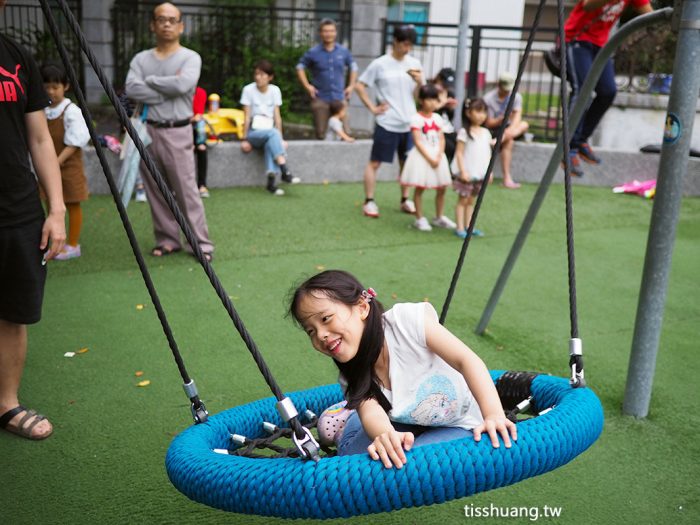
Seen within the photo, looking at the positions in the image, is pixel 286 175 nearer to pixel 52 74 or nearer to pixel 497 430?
pixel 52 74

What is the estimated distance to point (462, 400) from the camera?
2295mm

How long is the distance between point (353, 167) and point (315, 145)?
21.8 inches

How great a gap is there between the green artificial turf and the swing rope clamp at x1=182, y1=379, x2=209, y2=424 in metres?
0.58

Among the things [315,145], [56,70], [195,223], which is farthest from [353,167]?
[56,70]

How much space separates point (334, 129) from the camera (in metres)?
9.60

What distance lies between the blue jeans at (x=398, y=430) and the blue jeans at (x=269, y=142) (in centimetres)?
626

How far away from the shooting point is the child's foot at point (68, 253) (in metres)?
5.84

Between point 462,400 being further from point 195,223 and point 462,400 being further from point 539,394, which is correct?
point 195,223

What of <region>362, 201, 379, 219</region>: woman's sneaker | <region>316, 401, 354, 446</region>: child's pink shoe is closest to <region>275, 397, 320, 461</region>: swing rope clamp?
<region>316, 401, 354, 446</region>: child's pink shoe

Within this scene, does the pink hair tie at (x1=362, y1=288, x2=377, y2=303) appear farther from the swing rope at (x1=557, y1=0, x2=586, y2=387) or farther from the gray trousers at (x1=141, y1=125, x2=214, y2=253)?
the gray trousers at (x1=141, y1=125, x2=214, y2=253)

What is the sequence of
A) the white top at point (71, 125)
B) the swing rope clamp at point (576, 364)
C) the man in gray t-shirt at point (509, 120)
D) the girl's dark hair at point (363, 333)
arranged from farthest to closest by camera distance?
the man in gray t-shirt at point (509, 120) → the white top at point (71, 125) → the swing rope clamp at point (576, 364) → the girl's dark hair at point (363, 333)

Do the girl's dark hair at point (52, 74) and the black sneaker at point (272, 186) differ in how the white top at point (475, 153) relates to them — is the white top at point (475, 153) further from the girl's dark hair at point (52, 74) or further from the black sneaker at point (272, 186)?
the girl's dark hair at point (52, 74)

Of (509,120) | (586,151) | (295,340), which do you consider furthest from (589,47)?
(509,120)

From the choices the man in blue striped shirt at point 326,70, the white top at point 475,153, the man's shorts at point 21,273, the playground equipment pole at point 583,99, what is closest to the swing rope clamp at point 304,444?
the man's shorts at point 21,273
